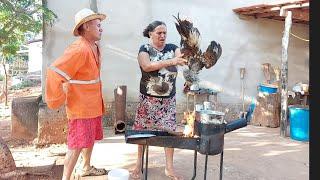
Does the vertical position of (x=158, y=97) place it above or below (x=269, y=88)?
below

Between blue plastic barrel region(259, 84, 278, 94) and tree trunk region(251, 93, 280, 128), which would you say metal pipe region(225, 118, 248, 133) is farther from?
blue plastic barrel region(259, 84, 278, 94)

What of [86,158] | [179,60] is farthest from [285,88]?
[86,158]

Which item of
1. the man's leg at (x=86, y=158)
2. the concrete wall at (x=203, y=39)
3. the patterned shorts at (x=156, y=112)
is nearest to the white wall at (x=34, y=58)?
the concrete wall at (x=203, y=39)

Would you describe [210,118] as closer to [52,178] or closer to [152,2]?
[52,178]

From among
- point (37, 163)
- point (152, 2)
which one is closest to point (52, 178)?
point (37, 163)

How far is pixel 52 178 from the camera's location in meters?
4.84

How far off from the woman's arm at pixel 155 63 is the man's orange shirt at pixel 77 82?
44 centimetres

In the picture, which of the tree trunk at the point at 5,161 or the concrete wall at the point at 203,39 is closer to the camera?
the tree trunk at the point at 5,161

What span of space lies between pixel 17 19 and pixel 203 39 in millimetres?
4124

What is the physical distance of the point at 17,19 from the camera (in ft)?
19.2

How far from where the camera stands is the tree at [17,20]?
566cm

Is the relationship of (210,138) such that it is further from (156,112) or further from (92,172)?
(92,172)

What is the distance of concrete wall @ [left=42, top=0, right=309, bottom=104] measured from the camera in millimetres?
7254

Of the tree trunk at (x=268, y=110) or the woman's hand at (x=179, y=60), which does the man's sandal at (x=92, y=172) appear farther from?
the tree trunk at (x=268, y=110)
